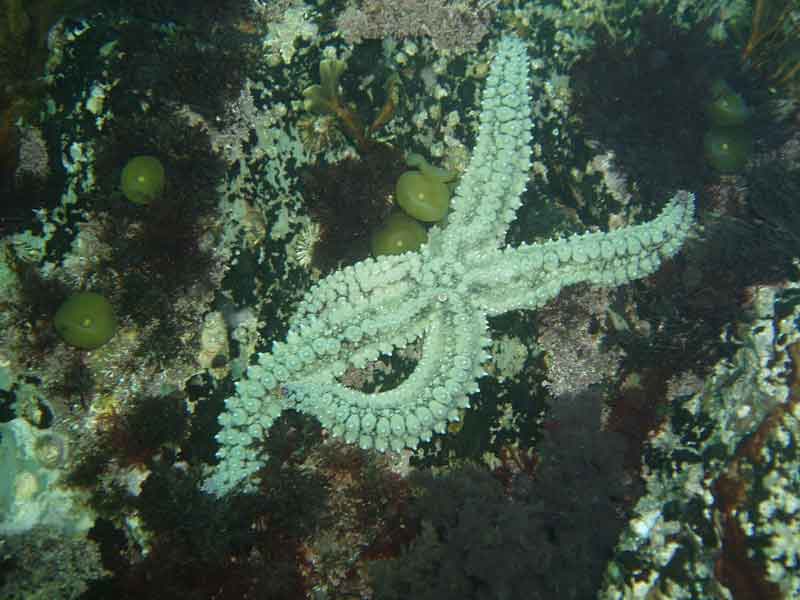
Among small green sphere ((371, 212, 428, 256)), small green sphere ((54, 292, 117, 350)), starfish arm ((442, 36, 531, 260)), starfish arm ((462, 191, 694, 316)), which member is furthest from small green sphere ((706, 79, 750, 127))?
small green sphere ((54, 292, 117, 350))

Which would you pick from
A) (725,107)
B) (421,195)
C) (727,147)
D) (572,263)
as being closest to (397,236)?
(421,195)

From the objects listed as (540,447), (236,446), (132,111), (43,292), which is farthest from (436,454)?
(132,111)

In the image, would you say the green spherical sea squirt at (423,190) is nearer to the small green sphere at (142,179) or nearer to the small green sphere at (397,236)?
the small green sphere at (397,236)

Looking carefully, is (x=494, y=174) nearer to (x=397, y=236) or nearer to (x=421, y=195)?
(x=421, y=195)

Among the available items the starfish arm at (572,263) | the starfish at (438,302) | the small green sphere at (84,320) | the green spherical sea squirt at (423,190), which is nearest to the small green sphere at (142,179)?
the small green sphere at (84,320)

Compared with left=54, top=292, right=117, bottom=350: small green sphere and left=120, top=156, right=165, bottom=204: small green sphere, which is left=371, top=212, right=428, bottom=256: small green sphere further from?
left=54, top=292, right=117, bottom=350: small green sphere

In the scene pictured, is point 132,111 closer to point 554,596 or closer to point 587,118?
point 587,118
